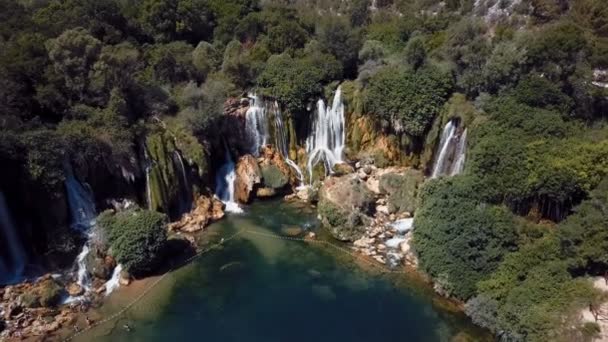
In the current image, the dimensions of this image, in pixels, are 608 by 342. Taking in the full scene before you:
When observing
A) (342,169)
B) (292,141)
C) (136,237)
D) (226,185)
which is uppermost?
(292,141)

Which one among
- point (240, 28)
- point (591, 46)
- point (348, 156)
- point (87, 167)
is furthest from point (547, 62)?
point (87, 167)

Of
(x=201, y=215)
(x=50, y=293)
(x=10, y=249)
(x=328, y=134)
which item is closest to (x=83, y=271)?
(x=50, y=293)

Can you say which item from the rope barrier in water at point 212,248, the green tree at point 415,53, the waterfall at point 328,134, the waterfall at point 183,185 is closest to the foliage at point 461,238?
the rope barrier in water at point 212,248

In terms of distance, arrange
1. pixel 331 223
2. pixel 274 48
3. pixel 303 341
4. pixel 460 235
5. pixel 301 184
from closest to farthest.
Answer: pixel 303 341 < pixel 460 235 < pixel 331 223 < pixel 301 184 < pixel 274 48

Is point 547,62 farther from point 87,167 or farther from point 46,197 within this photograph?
point 46,197

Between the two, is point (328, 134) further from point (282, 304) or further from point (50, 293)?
point (50, 293)

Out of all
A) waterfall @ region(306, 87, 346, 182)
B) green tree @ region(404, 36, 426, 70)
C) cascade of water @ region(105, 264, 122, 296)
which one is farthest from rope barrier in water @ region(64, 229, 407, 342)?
green tree @ region(404, 36, 426, 70)

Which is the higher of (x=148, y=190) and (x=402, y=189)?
(x=148, y=190)
